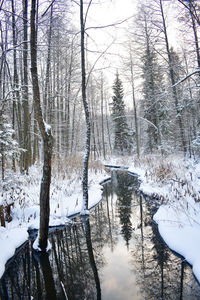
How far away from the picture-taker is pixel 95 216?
241 inches

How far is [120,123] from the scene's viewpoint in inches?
901

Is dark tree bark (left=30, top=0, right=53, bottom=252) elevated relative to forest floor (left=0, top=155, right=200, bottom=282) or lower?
elevated

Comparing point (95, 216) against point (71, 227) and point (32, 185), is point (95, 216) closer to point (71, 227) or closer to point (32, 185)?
point (71, 227)

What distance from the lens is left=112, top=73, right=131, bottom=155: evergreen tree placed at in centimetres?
2288

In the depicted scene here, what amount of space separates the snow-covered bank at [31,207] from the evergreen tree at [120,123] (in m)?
14.7

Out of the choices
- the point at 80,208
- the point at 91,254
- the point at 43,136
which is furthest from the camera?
the point at 80,208

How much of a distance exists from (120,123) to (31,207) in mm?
18621

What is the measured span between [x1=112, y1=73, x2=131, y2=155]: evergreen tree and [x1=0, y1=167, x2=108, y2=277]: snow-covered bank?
1472 centimetres

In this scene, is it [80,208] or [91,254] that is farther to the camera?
[80,208]

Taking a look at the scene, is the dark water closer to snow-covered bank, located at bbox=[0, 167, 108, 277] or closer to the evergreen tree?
snow-covered bank, located at bbox=[0, 167, 108, 277]

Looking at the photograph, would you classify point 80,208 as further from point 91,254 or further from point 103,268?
point 103,268

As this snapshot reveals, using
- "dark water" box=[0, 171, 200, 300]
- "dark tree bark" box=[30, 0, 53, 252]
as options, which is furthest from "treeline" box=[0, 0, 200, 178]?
"dark water" box=[0, 171, 200, 300]

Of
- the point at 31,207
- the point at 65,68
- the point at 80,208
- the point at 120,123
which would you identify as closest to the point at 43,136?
the point at 31,207

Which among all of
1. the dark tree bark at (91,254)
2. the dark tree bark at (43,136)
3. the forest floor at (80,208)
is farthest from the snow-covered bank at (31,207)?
the dark tree bark at (43,136)
